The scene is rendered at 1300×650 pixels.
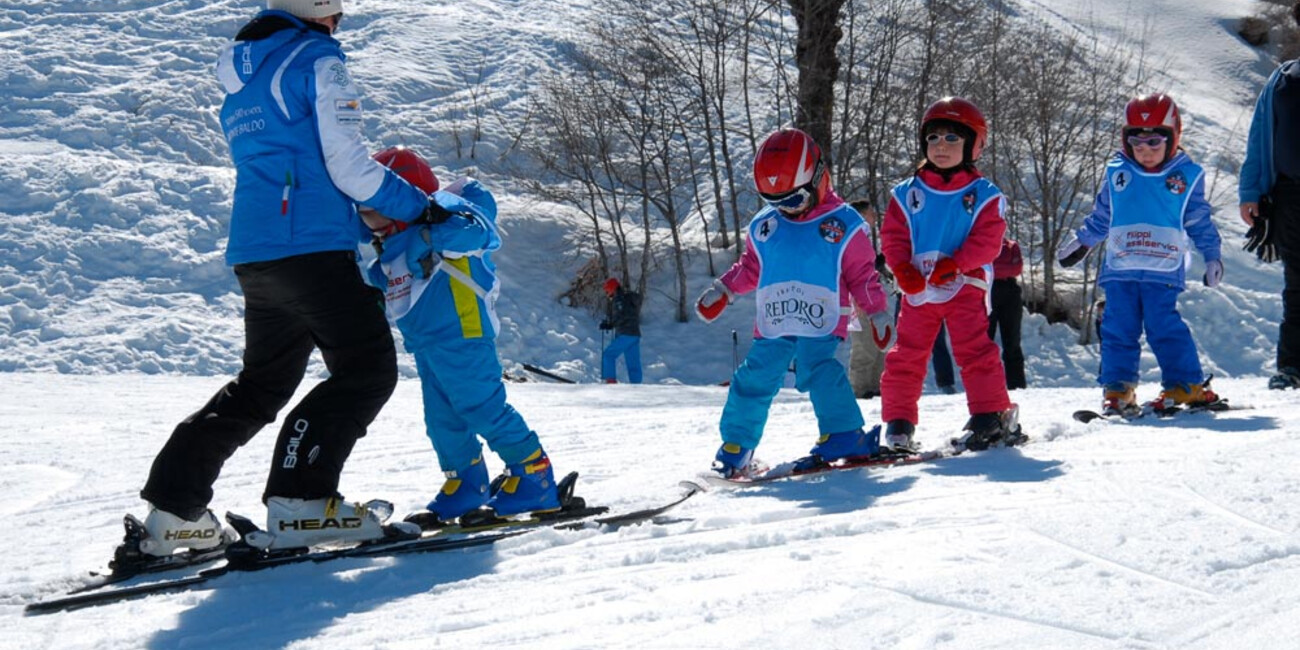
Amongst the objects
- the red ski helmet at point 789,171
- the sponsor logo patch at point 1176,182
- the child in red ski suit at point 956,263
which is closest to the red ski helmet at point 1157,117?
the sponsor logo patch at point 1176,182

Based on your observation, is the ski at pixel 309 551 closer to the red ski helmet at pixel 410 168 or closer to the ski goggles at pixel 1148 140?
the red ski helmet at pixel 410 168

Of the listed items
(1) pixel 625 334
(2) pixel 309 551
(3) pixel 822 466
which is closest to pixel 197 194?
(1) pixel 625 334

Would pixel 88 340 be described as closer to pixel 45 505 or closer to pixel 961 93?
pixel 45 505

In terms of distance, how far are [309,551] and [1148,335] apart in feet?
16.4

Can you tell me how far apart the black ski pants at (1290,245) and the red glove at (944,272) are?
10.2 ft

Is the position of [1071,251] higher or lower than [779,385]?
higher

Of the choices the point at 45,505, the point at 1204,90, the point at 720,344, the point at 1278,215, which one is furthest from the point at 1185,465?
the point at 1204,90

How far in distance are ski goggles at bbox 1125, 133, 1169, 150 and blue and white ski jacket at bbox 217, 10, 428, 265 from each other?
15.5ft

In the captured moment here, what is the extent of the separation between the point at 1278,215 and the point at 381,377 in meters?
6.12

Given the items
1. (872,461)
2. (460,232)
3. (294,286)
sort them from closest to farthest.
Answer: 1. (294,286)
2. (460,232)
3. (872,461)

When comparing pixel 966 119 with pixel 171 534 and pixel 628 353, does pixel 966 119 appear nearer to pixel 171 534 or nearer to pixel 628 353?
pixel 171 534

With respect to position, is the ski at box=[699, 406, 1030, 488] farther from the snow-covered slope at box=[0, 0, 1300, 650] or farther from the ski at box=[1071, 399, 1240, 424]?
the ski at box=[1071, 399, 1240, 424]

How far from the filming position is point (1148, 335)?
23.3 feet

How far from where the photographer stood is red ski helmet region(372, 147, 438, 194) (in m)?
4.91
